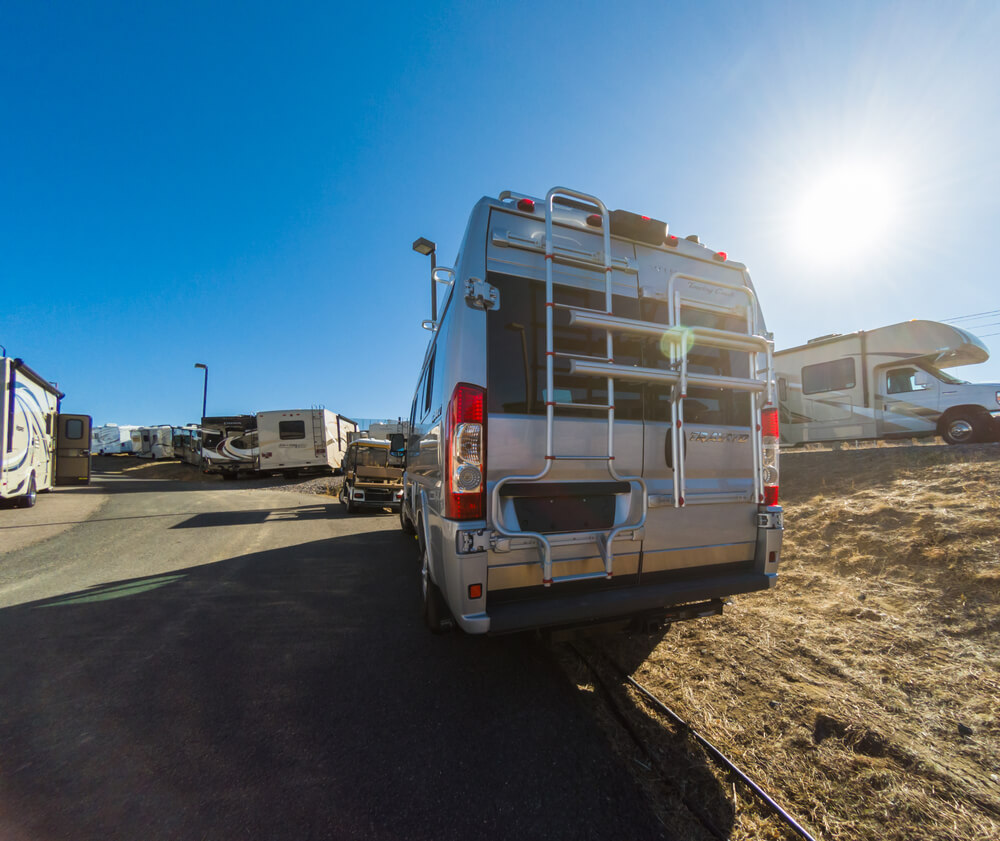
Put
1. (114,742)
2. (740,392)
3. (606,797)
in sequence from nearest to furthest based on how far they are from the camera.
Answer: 1. (606,797)
2. (114,742)
3. (740,392)

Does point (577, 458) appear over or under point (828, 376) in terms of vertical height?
under

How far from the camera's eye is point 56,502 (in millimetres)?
12156

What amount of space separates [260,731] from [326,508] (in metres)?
10.5

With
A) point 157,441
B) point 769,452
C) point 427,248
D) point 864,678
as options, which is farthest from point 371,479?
point 157,441

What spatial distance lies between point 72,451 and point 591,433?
15990 millimetres

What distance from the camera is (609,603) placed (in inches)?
94.2

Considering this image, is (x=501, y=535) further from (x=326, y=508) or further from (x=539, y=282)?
(x=326, y=508)

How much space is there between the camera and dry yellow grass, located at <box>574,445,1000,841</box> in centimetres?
178

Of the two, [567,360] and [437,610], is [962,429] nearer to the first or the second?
[567,360]

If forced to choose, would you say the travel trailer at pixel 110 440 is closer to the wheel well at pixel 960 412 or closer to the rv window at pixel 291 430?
the rv window at pixel 291 430

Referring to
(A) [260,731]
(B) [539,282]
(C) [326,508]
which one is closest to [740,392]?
(B) [539,282]

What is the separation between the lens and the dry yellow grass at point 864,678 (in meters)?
1.78

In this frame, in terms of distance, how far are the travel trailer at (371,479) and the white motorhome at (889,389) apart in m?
11.2

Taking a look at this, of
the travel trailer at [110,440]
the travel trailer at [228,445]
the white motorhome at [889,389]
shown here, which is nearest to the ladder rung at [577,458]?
the white motorhome at [889,389]
